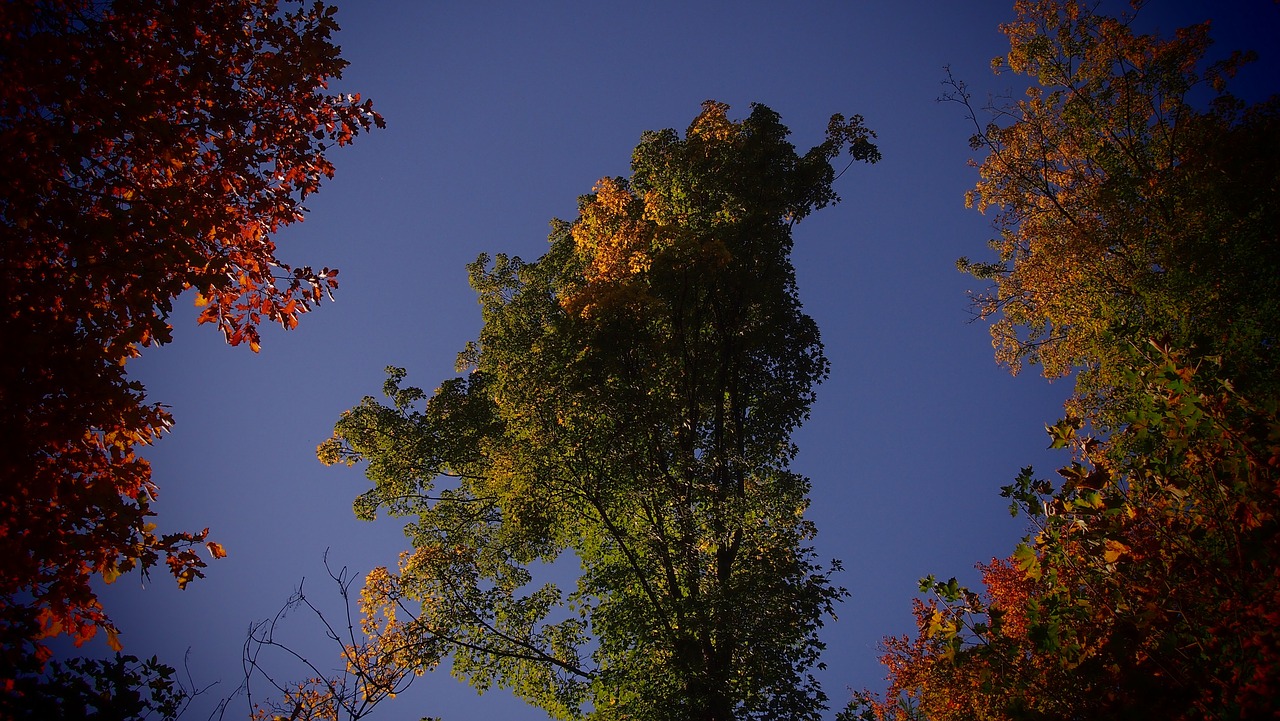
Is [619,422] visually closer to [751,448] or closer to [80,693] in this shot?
[751,448]

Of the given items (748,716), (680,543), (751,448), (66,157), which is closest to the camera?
(66,157)

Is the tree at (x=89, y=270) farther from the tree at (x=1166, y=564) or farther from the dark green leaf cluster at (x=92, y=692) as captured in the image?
the tree at (x=1166, y=564)

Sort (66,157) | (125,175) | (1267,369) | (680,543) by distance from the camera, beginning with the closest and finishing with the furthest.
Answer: (66,157) → (125,175) → (1267,369) → (680,543)

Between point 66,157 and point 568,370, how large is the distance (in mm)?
7580

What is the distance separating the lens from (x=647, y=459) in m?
11.3

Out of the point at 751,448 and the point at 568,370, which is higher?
the point at 568,370

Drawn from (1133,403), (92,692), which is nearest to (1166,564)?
(92,692)

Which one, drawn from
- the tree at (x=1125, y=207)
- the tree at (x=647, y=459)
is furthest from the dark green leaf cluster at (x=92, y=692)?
the tree at (x=1125, y=207)

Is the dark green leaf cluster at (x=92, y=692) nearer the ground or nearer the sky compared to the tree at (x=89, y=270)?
nearer the ground

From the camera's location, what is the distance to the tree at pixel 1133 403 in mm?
3740

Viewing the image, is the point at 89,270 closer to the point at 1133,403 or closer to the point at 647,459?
the point at 647,459

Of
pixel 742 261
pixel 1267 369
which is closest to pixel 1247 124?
pixel 1267 369

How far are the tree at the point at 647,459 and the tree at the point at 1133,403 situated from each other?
2974mm

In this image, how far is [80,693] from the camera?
12.4 ft
